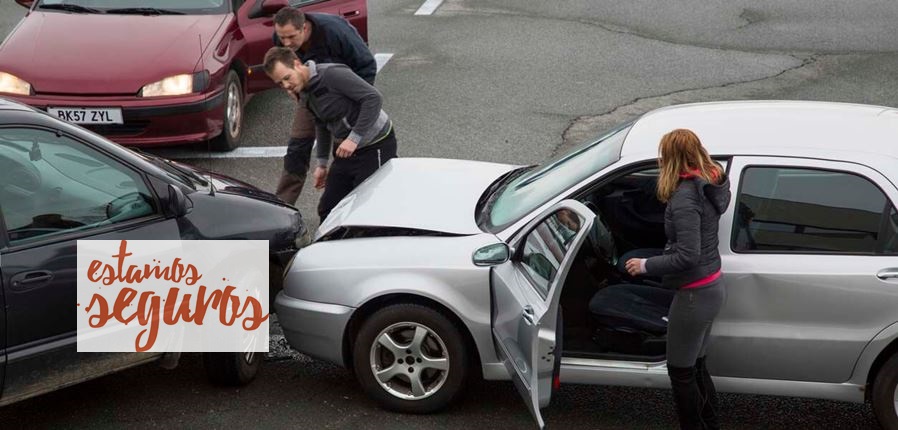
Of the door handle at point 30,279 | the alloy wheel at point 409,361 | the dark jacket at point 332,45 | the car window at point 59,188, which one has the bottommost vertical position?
the alloy wheel at point 409,361

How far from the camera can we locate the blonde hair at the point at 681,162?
5.21 meters

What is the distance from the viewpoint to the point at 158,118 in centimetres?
953

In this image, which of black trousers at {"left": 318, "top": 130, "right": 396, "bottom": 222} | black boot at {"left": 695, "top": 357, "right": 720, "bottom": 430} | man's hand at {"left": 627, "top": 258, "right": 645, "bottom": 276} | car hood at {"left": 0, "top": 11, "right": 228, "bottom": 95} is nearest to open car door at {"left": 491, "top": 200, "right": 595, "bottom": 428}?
man's hand at {"left": 627, "top": 258, "right": 645, "bottom": 276}

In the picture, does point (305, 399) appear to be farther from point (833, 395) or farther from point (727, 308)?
point (833, 395)

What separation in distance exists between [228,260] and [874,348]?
3.19 meters

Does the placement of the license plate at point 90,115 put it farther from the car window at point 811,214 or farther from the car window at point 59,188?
the car window at point 811,214

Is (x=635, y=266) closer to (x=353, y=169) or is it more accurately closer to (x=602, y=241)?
(x=602, y=241)

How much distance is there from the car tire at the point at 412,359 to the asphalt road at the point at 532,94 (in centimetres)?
12

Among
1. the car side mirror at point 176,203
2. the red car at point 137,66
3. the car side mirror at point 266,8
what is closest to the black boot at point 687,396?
the car side mirror at point 176,203

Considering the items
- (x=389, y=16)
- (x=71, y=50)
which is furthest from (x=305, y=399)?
(x=389, y=16)

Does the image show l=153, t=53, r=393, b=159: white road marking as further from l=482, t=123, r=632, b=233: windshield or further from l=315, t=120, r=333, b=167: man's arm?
l=482, t=123, r=632, b=233: windshield

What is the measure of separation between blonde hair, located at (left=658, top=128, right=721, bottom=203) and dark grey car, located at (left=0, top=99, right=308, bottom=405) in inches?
89.3

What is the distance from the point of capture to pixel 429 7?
16406 millimetres

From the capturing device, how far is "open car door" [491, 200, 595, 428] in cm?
516
